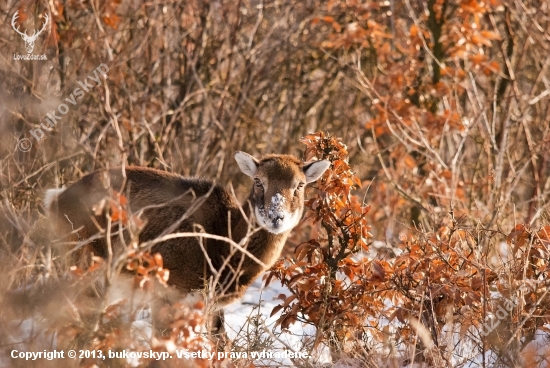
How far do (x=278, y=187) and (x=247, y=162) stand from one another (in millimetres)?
450

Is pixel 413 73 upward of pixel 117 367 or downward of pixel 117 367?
downward

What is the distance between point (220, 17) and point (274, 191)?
16.9 ft

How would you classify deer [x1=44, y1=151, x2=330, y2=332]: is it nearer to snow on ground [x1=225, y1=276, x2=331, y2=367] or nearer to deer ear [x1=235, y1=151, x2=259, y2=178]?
deer ear [x1=235, y1=151, x2=259, y2=178]

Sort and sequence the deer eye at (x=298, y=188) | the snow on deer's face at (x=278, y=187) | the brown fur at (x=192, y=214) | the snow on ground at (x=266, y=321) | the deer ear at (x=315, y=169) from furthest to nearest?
the deer eye at (x=298, y=188), the brown fur at (x=192, y=214), the snow on deer's face at (x=278, y=187), the snow on ground at (x=266, y=321), the deer ear at (x=315, y=169)

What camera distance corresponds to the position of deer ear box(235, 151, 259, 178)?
22.2 ft

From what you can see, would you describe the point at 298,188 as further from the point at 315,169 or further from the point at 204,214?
the point at 204,214

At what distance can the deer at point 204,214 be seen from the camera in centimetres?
650

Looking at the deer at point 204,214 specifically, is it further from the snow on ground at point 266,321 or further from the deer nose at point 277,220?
the snow on ground at point 266,321

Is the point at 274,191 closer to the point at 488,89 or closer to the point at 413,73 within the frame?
the point at 413,73

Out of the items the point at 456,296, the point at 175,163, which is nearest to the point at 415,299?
the point at 456,296

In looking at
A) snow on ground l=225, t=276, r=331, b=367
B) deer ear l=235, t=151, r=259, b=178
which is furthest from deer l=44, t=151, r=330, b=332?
snow on ground l=225, t=276, r=331, b=367

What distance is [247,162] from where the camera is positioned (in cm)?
682

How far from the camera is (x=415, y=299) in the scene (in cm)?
567

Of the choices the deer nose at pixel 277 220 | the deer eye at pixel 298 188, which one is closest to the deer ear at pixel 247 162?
the deer eye at pixel 298 188
